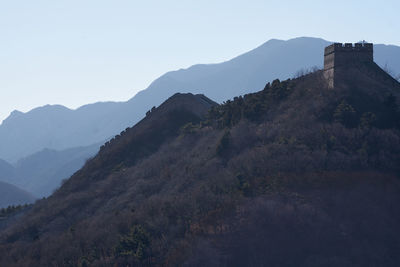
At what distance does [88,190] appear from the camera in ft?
162

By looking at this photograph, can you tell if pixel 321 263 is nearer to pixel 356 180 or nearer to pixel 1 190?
pixel 356 180

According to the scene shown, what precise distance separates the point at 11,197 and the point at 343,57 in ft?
562

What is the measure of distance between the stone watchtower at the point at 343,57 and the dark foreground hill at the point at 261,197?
1060 mm

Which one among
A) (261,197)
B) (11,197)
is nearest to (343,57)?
(261,197)

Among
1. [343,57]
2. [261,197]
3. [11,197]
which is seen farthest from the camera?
[11,197]

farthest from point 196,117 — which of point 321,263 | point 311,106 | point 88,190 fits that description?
point 321,263

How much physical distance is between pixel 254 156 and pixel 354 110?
10.3 m

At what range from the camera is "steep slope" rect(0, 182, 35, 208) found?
574ft

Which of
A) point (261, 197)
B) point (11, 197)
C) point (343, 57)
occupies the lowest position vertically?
point (11, 197)

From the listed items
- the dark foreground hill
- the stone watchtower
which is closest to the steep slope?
the dark foreground hill

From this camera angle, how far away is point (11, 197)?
588 feet

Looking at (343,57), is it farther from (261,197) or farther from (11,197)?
(11,197)

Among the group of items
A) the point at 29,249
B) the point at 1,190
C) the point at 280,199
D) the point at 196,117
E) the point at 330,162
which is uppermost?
the point at 196,117

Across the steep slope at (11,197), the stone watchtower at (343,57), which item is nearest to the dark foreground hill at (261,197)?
the stone watchtower at (343,57)
